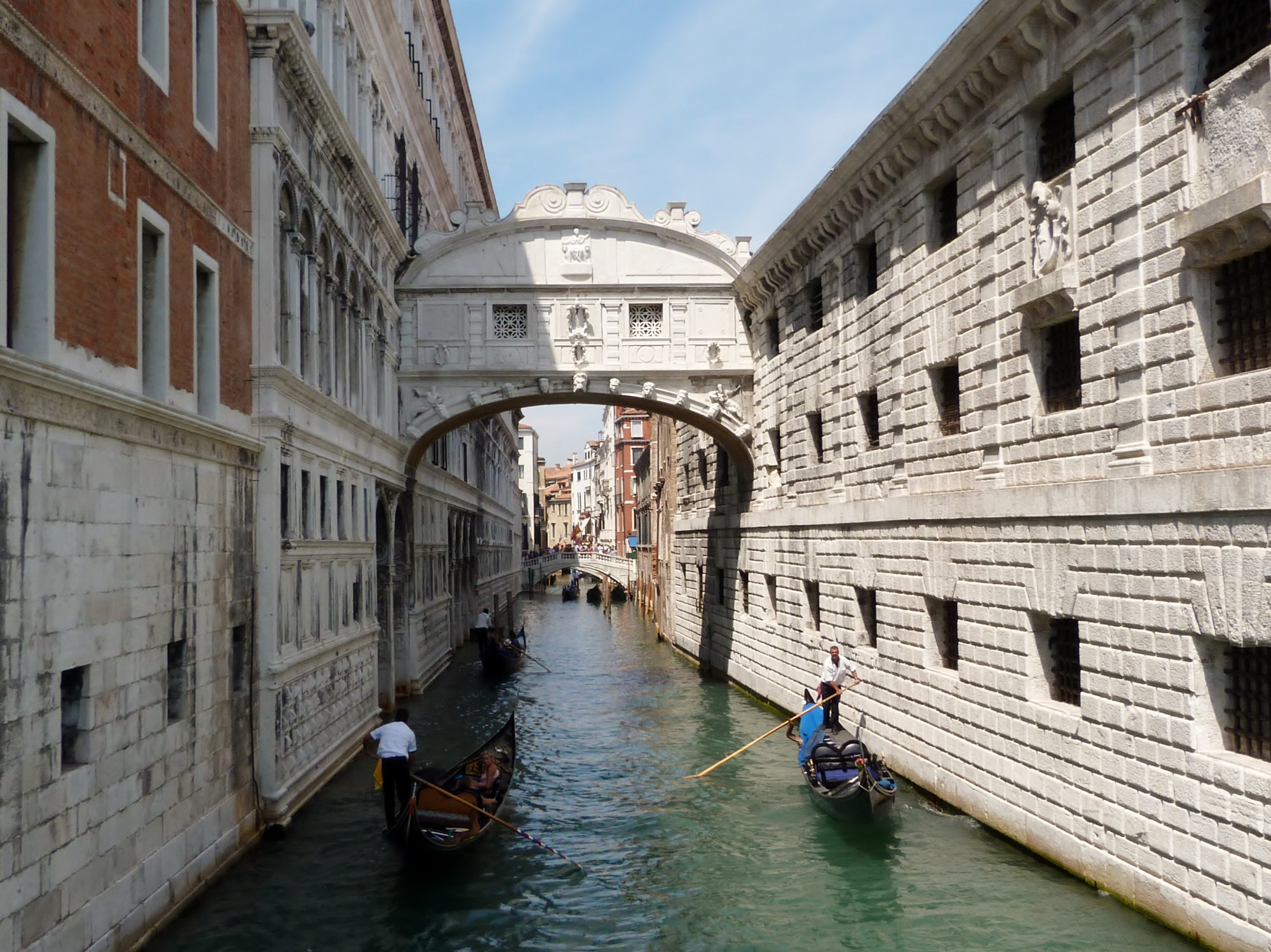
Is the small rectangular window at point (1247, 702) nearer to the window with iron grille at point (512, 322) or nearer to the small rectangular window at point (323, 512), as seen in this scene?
→ the small rectangular window at point (323, 512)

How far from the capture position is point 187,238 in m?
9.66

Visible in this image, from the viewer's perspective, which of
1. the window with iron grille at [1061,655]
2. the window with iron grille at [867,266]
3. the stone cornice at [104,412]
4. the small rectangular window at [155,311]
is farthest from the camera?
the window with iron grille at [867,266]

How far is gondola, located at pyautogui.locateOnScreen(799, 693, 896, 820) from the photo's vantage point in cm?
1105

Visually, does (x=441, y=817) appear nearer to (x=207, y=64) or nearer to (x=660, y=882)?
(x=660, y=882)

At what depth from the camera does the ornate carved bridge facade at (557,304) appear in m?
20.3

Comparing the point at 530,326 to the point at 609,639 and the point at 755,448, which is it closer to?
the point at 755,448

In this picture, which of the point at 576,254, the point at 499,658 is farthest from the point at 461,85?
the point at 499,658

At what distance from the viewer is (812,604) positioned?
17.7 metres

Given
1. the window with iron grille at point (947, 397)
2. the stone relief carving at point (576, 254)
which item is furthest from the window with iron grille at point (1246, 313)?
the stone relief carving at point (576, 254)

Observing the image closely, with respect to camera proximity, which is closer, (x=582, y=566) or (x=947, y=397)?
(x=947, y=397)

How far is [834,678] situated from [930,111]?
695 cm

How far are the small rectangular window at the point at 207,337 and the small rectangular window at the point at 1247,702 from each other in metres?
8.42

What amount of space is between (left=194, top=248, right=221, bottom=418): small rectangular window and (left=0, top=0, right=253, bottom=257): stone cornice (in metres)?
0.49

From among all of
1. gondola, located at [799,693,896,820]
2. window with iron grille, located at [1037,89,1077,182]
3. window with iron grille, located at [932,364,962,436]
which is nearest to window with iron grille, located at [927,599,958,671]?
gondola, located at [799,693,896,820]
